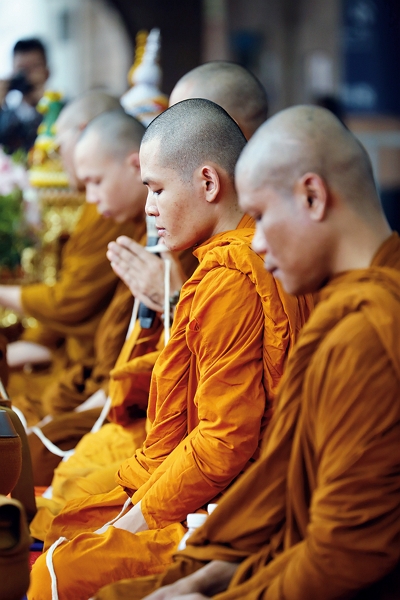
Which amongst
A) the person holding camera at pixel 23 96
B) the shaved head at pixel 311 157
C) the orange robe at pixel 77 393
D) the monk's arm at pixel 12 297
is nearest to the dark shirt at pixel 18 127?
the person holding camera at pixel 23 96

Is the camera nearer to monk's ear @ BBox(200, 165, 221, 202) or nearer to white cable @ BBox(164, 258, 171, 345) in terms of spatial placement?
white cable @ BBox(164, 258, 171, 345)

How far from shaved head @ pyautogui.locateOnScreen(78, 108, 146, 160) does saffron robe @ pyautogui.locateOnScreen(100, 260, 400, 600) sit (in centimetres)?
198

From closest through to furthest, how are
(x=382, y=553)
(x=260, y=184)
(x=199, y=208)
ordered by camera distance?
(x=382, y=553) < (x=260, y=184) < (x=199, y=208)

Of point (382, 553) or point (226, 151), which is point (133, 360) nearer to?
point (226, 151)

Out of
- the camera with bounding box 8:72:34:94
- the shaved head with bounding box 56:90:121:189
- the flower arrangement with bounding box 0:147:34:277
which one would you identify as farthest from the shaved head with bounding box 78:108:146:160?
the camera with bounding box 8:72:34:94

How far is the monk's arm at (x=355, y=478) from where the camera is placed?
5.05 ft

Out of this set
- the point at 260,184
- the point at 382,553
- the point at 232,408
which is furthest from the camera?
the point at 232,408

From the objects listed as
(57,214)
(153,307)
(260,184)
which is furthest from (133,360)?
(57,214)

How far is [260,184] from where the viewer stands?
170 cm

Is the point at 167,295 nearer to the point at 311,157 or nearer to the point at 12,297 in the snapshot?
the point at 311,157

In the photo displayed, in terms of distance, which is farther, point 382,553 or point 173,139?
point 173,139

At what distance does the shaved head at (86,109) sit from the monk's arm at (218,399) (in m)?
2.54

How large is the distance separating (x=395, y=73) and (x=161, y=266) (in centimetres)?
818

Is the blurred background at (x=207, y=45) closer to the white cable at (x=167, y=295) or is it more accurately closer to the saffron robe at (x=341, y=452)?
the white cable at (x=167, y=295)
